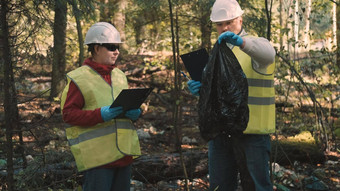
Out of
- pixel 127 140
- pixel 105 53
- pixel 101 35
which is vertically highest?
pixel 101 35

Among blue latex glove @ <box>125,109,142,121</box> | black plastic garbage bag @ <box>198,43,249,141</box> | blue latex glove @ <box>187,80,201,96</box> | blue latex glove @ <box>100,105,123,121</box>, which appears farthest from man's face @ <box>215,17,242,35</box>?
blue latex glove @ <box>100,105,123,121</box>

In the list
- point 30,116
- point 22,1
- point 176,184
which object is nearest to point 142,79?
point 30,116

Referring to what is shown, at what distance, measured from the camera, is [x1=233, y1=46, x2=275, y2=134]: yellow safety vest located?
123 inches

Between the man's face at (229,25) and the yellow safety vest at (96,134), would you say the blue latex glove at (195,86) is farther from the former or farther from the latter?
the yellow safety vest at (96,134)

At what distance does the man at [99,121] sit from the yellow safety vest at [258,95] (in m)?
0.98

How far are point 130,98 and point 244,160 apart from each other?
1113mm

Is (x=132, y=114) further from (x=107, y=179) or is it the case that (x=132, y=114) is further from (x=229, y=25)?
(x=229, y=25)

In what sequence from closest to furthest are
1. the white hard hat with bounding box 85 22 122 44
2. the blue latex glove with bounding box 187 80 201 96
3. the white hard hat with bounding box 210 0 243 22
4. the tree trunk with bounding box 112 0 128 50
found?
the white hard hat with bounding box 85 22 122 44
the white hard hat with bounding box 210 0 243 22
the blue latex glove with bounding box 187 80 201 96
the tree trunk with bounding box 112 0 128 50

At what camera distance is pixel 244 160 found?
A: 315cm

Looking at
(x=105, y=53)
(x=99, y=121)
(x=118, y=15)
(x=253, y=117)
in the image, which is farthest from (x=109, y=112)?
(x=118, y=15)

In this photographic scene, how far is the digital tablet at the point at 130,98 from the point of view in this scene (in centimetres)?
281

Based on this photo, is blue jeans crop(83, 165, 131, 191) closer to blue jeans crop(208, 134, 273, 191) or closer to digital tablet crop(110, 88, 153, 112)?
digital tablet crop(110, 88, 153, 112)

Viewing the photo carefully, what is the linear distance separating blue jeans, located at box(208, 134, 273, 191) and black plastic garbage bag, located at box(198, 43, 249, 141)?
14 centimetres

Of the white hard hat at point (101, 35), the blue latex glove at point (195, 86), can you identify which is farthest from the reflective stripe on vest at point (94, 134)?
the blue latex glove at point (195, 86)
